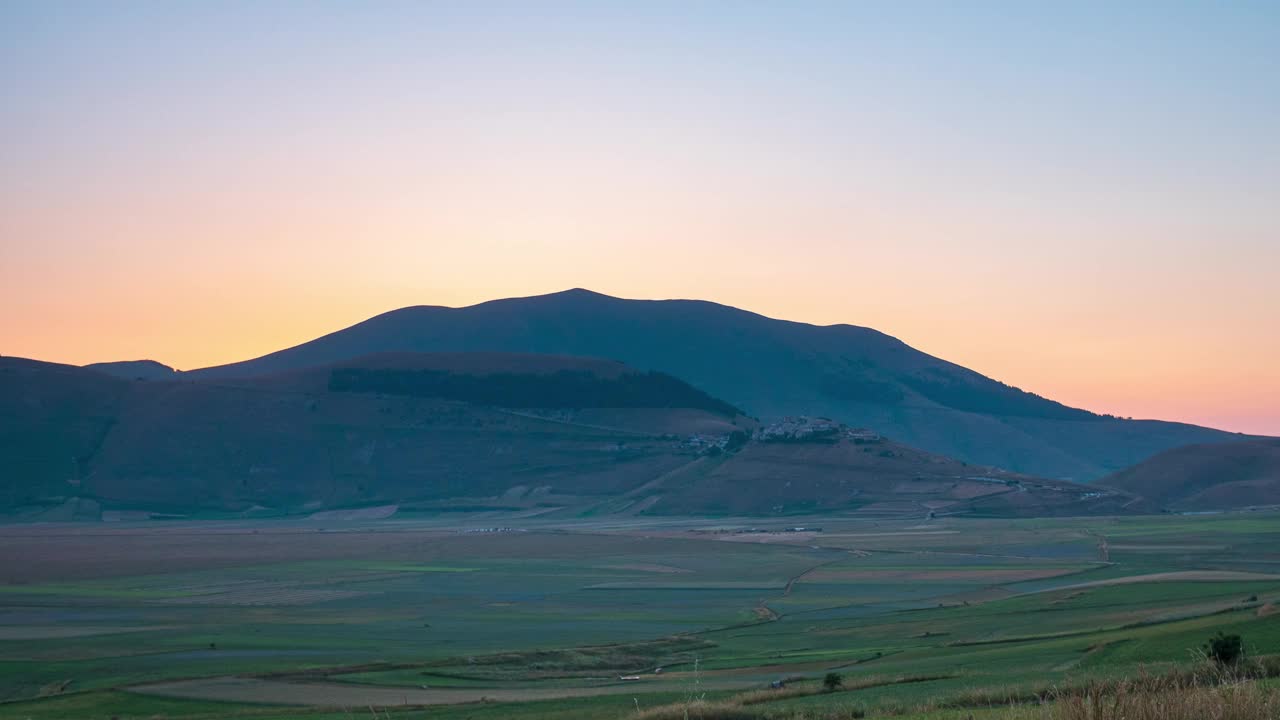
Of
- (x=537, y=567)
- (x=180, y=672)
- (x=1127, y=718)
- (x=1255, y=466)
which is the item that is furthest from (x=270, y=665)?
(x=1255, y=466)

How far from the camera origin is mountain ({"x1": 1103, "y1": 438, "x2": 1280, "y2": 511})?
182625 millimetres

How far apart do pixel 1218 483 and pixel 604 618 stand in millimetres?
149454

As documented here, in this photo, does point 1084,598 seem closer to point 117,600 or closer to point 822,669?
point 822,669

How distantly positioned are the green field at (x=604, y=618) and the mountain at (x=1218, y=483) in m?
50.5

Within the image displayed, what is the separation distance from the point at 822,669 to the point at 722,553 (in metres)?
70.8

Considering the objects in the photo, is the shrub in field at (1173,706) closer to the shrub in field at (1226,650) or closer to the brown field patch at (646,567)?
the shrub in field at (1226,650)

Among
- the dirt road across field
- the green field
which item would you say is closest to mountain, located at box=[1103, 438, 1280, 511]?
the green field

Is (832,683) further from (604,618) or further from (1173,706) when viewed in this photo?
(604,618)

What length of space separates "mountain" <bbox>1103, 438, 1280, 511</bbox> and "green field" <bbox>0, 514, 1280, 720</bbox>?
50526mm

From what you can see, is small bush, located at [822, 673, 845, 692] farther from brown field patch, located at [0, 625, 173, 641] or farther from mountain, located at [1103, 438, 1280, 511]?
mountain, located at [1103, 438, 1280, 511]

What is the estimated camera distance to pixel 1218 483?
7559 inches

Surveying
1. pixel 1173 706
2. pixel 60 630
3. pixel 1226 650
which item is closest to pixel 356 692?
pixel 1226 650

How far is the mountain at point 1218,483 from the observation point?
183 metres

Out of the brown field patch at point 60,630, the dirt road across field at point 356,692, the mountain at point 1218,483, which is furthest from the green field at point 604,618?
the mountain at point 1218,483
